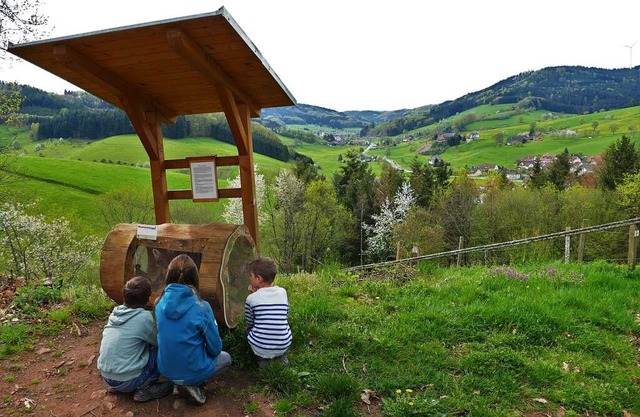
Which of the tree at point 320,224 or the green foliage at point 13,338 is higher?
the green foliage at point 13,338

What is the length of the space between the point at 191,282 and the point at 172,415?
128 cm

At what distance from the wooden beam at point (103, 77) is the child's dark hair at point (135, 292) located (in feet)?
9.67

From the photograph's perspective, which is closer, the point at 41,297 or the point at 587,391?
the point at 587,391

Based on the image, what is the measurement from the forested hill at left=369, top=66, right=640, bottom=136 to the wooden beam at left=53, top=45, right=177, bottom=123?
171 metres

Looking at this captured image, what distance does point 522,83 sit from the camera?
7653 inches

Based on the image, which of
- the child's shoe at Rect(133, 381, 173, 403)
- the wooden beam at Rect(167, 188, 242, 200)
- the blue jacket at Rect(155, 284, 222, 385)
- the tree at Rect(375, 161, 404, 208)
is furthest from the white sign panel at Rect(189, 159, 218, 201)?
the tree at Rect(375, 161, 404, 208)

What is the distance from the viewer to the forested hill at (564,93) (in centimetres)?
15375

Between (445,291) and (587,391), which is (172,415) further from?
(445,291)

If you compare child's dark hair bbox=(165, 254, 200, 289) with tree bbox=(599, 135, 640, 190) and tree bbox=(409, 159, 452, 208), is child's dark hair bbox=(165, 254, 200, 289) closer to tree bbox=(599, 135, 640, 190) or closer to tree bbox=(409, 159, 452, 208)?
tree bbox=(409, 159, 452, 208)

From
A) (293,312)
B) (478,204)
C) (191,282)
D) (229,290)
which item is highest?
(191,282)

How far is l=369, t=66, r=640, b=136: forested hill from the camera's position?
15375 centimetres

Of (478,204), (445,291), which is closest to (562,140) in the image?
(478,204)

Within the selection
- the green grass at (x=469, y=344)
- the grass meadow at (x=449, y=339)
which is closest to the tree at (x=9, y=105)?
the grass meadow at (x=449, y=339)

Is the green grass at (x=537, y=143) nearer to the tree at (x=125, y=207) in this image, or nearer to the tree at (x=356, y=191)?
the tree at (x=356, y=191)
